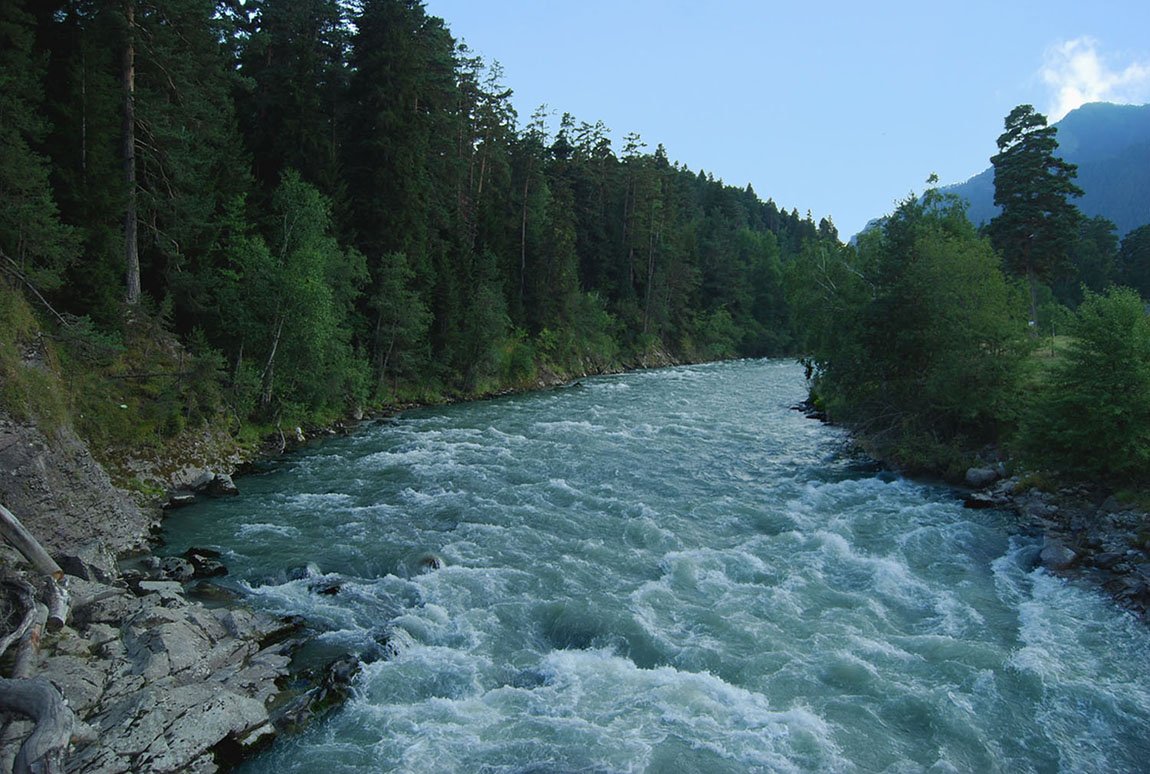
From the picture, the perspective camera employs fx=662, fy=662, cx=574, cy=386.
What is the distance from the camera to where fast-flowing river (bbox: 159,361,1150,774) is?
7.80 meters

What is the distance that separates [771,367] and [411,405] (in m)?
40.8

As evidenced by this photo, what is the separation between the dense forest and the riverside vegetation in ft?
0.31

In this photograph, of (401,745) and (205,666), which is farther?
(205,666)

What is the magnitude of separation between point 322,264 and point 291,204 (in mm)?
3252

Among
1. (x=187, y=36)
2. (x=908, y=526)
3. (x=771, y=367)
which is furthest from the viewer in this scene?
(x=771, y=367)

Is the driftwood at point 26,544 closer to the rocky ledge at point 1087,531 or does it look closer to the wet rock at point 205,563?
the wet rock at point 205,563

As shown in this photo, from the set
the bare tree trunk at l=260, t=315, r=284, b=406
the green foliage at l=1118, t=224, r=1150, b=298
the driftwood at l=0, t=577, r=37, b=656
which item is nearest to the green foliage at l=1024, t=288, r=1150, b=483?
the driftwood at l=0, t=577, r=37, b=656

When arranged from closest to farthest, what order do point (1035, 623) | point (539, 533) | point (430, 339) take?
point (1035, 623), point (539, 533), point (430, 339)

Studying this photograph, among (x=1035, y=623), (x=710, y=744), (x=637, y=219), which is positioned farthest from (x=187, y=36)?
(x=637, y=219)

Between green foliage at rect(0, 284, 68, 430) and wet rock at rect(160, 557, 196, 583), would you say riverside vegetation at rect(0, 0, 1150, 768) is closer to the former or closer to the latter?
green foliage at rect(0, 284, 68, 430)

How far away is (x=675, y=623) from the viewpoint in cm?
1055

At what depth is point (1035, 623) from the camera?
1098 centimetres

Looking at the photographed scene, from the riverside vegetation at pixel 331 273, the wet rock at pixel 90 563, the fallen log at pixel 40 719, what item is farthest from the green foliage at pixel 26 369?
the fallen log at pixel 40 719

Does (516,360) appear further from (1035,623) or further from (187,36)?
(1035,623)
